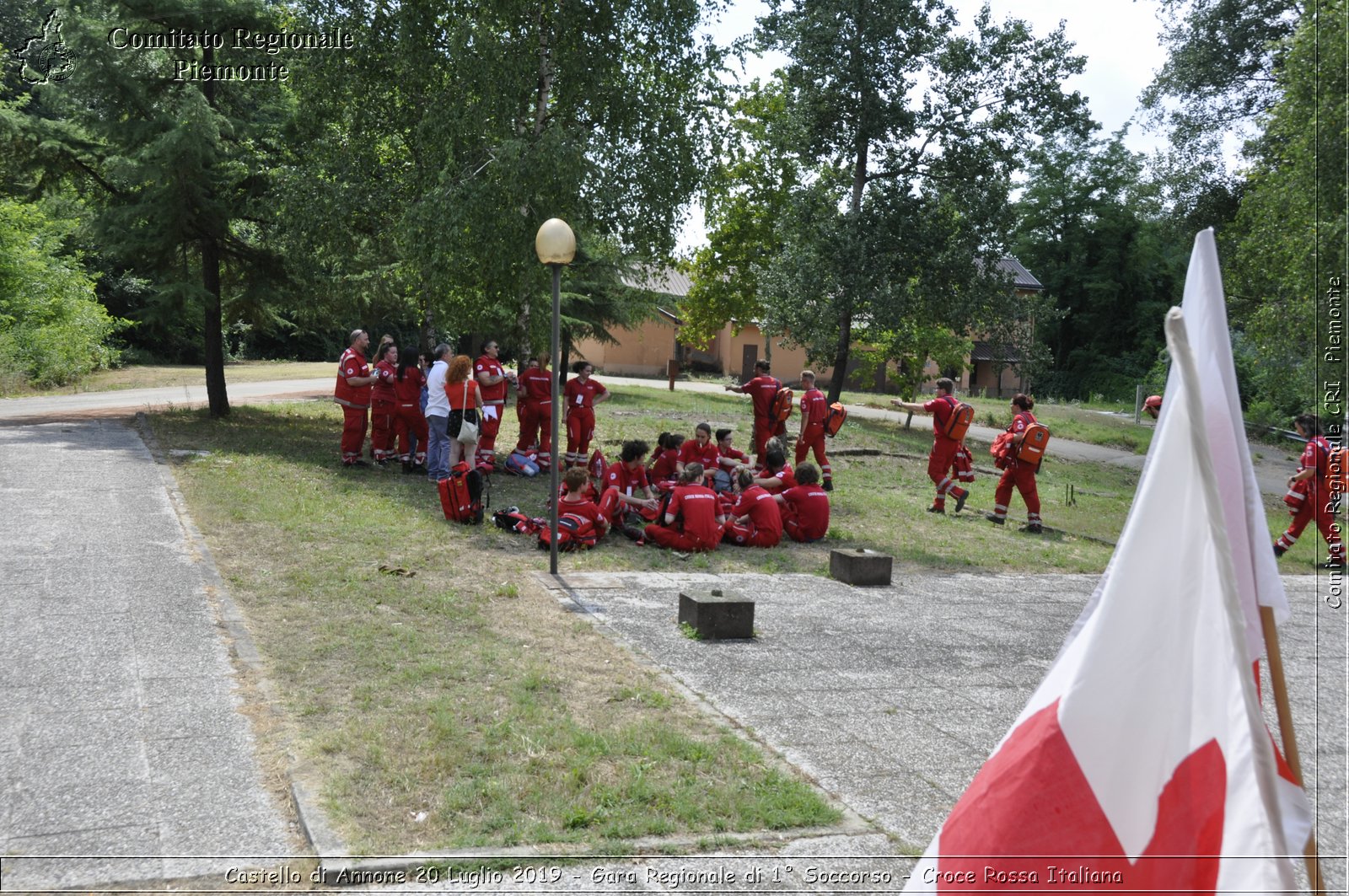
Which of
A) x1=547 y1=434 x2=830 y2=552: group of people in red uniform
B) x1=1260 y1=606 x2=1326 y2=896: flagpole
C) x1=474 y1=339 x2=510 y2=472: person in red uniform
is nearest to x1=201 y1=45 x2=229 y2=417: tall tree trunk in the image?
x1=474 y1=339 x2=510 y2=472: person in red uniform

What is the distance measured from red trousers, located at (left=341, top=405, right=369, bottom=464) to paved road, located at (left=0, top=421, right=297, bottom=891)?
532cm

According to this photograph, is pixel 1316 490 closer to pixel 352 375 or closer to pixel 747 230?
pixel 352 375

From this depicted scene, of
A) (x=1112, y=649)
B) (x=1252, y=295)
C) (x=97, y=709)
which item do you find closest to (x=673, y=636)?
(x=97, y=709)

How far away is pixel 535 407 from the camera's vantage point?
1695 cm

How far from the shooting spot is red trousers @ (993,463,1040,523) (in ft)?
51.2

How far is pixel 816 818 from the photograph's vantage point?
4746 mm

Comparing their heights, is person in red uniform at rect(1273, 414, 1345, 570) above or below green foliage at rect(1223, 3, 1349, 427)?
below

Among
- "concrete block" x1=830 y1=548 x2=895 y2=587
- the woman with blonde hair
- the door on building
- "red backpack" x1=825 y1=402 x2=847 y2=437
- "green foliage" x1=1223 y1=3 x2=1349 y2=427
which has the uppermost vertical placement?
"green foliage" x1=1223 y1=3 x2=1349 y2=427

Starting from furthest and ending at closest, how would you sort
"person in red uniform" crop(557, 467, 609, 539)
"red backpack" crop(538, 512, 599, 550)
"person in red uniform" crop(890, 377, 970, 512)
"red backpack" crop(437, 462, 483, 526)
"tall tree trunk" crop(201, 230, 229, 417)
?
"tall tree trunk" crop(201, 230, 229, 417), "person in red uniform" crop(890, 377, 970, 512), "red backpack" crop(437, 462, 483, 526), "person in red uniform" crop(557, 467, 609, 539), "red backpack" crop(538, 512, 599, 550)

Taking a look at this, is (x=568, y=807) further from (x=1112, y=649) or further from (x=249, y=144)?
(x=249, y=144)

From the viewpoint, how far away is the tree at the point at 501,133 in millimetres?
16203

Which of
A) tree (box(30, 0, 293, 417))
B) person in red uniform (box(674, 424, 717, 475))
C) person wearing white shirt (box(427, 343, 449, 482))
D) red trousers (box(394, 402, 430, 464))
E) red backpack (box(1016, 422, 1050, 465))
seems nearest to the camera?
person in red uniform (box(674, 424, 717, 475))

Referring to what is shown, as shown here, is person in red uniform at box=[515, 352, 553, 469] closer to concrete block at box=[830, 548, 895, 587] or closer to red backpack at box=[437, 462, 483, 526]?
red backpack at box=[437, 462, 483, 526]

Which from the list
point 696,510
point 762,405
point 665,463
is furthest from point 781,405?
point 696,510
